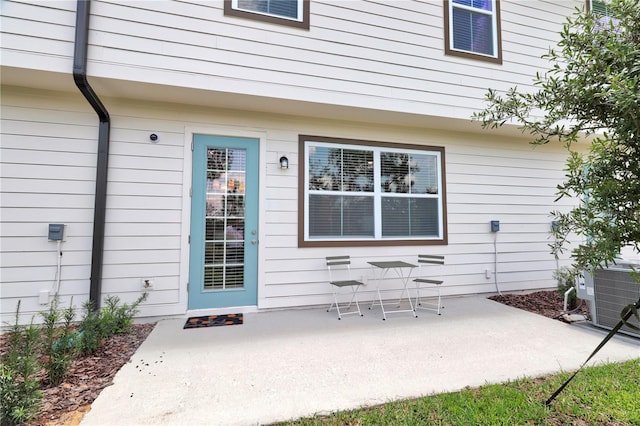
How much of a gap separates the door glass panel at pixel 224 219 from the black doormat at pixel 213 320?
0.36 metres

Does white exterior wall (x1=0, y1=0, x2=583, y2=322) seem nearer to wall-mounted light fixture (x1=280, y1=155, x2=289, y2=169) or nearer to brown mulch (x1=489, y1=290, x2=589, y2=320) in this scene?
wall-mounted light fixture (x1=280, y1=155, x2=289, y2=169)

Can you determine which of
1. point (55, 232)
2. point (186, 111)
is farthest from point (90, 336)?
point (186, 111)

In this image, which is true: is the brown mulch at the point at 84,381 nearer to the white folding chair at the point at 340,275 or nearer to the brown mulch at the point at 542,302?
the white folding chair at the point at 340,275

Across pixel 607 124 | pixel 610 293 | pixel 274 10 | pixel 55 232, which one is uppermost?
pixel 274 10

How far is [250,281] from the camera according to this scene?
4.20 m

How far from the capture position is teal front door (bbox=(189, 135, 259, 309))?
13.3ft

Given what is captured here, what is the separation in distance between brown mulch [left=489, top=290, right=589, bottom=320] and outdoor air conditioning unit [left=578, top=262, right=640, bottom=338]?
0.43 meters

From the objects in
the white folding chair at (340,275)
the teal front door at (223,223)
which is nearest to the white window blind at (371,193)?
the white folding chair at (340,275)

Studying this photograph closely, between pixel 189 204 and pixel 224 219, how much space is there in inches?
18.6

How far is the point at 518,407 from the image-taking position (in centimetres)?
206

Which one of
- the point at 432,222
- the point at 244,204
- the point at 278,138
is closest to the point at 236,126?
the point at 278,138

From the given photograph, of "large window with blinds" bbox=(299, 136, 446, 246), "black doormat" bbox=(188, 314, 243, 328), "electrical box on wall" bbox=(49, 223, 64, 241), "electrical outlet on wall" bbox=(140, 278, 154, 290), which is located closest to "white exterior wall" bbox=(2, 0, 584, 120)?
"large window with blinds" bbox=(299, 136, 446, 246)

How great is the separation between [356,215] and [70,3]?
4059mm

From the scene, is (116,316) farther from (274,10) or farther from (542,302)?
(542,302)
